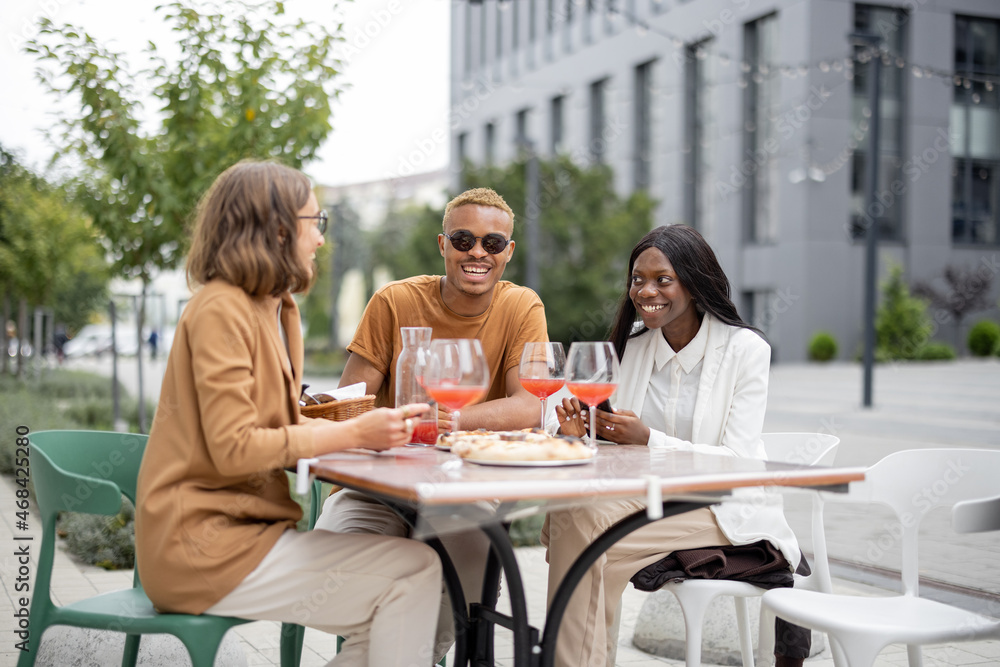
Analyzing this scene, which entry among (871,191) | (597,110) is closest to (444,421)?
(871,191)

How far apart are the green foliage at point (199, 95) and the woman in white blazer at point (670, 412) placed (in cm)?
449

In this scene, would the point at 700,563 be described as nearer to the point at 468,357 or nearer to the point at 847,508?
the point at 468,357

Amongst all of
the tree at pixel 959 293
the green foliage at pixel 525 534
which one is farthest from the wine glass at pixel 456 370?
the tree at pixel 959 293

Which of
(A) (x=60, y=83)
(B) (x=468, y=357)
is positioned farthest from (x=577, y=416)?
(A) (x=60, y=83)

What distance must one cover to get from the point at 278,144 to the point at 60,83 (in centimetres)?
166

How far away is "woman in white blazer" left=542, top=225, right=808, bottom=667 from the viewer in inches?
112

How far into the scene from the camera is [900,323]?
27.9 metres

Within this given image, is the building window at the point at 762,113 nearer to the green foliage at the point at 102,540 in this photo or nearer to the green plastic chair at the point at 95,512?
the green foliage at the point at 102,540

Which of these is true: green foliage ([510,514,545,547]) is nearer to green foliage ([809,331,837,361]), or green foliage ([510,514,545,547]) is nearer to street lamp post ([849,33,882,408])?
street lamp post ([849,33,882,408])

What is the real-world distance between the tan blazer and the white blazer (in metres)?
1.24

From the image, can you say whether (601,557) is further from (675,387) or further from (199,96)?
(199,96)

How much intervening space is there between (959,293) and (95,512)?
2989 centimetres

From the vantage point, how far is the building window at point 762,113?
2848 centimetres

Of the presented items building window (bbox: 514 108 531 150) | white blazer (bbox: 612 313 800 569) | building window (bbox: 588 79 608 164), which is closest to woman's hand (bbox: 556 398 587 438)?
white blazer (bbox: 612 313 800 569)
